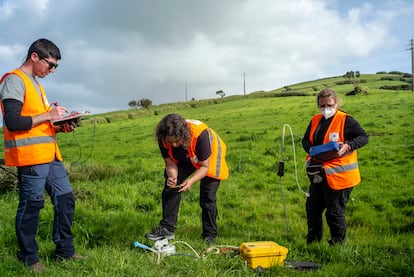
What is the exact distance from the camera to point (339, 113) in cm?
511

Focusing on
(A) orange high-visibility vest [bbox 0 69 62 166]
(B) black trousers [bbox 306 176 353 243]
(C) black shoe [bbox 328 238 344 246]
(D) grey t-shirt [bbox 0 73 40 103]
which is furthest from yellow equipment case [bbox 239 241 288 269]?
(D) grey t-shirt [bbox 0 73 40 103]

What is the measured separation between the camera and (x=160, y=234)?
4.91m

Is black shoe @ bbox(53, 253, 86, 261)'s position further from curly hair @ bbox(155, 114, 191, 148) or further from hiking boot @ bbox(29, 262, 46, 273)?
curly hair @ bbox(155, 114, 191, 148)

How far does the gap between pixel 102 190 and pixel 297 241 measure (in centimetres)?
459

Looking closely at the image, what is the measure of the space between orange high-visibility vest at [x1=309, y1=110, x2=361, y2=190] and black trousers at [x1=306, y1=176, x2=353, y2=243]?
0.35ft

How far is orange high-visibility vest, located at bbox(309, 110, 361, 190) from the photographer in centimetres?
491

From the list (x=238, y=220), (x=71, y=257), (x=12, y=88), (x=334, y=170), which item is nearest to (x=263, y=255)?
(x=334, y=170)

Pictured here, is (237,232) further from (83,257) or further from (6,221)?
(6,221)

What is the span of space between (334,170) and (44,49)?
370 centimetres

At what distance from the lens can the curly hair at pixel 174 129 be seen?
178 inches

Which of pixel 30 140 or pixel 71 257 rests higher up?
pixel 30 140

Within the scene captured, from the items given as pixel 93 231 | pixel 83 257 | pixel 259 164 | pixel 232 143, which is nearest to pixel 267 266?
pixel 83 257

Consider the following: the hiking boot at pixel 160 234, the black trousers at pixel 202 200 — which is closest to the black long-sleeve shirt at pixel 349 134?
the black trousers at pixel 202 200

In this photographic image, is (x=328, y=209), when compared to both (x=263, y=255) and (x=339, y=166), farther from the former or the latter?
(x=263, y=255)
